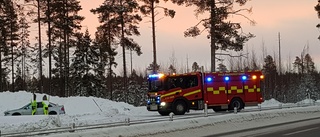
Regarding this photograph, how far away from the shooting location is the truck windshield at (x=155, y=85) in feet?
79.9

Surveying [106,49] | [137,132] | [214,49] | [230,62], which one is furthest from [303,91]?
[137,132]

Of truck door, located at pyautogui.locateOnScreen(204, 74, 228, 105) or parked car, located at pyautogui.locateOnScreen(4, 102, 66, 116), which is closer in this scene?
truck door, located at pyautogui.locateOnScreen(204, 74, 228, 105)

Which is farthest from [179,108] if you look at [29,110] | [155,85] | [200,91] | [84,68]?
[84,68]

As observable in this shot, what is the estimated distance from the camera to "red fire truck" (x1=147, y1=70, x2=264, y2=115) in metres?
24.3

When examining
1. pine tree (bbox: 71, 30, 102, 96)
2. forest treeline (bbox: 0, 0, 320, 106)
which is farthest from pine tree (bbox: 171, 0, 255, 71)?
pine tree (bbox: 71, 30, 102, 96)

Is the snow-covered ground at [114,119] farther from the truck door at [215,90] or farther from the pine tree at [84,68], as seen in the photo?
the pine tree at [84,68]

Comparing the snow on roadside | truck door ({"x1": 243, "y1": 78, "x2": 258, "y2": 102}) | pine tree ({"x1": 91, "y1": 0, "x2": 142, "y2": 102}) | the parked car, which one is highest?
pine tree ({"x1": 91, "y1": 0, "x2": 142, "y2": 102})

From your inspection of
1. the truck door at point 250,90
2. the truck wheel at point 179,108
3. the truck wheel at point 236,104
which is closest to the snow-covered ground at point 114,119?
the truck wheel at point 179,108

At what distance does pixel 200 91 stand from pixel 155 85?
9.17ft

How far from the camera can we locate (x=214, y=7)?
109 ft

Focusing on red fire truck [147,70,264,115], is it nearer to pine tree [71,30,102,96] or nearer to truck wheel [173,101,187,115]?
truck wheel [173,101,187,115]

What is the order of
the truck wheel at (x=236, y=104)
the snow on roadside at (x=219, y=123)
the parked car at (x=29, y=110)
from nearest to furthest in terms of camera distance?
the snow on roadside at (x=219, y=123), the truck wheel at (x=236, y=104), the parked car at (x=29, y=110)

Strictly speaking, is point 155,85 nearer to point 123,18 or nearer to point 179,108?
point 179,108

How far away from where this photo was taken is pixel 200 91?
24.8 m
